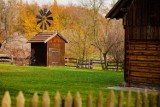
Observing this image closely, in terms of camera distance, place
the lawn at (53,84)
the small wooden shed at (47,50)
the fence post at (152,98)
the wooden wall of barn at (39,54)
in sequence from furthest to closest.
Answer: the wooden wall of barn at (39,54) < the small wooden shed at (47,50) < the lawn at (53,84) < the fence post at (152,98)

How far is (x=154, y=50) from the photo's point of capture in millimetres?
19719

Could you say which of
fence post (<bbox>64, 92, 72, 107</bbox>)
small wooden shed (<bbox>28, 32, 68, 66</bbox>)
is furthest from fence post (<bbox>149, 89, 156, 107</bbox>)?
small wooden shed (<bbox>28, 32, 68, 66</bbox>)

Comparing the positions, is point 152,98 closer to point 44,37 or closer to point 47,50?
point 47,50

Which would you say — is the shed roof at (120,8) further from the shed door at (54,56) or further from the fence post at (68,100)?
the shed door at (54,56)

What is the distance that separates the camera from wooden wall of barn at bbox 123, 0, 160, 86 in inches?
768

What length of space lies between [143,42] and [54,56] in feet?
96.2

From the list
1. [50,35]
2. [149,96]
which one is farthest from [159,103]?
[50,35]

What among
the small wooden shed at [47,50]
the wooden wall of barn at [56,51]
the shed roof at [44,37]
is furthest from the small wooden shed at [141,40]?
the wooden wall of barn at [56,51]

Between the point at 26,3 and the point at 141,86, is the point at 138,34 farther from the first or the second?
the point at 26,3

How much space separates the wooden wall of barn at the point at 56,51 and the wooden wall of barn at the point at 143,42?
27556 millimetres

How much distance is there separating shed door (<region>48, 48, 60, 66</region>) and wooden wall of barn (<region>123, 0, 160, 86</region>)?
27604 millimetres

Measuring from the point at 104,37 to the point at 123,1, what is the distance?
3471 cm

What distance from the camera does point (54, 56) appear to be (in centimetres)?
4872

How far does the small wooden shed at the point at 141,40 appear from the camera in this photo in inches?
768
